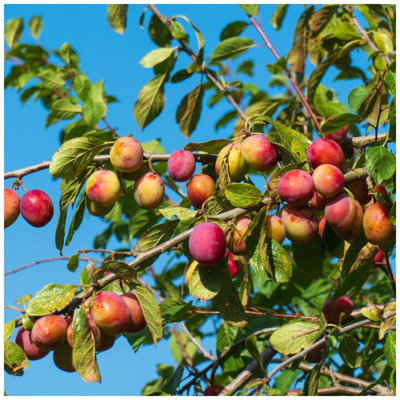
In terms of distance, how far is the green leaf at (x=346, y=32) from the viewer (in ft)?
8.02

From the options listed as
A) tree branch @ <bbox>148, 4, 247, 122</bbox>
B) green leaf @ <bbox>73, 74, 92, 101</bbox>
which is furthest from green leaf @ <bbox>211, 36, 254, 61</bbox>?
green leaf @ <bbox>73, 74, 92, 101</bbox>

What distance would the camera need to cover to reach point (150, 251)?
1.26 m

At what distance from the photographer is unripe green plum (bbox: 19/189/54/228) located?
55.1 inches

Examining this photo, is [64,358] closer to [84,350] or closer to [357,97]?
[84,350]

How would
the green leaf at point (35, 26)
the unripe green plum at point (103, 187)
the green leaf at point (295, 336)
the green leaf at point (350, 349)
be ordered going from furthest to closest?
the green leaf at point (35, 26)
the green leaf at point (350, 349)
the green leaf at point (295, 336)
the unripe green plum at point (103, 187)

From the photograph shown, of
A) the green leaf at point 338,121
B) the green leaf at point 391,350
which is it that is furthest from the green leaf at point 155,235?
the green leaf at point 391,350

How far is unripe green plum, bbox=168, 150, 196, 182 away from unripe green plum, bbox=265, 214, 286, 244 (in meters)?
0.24

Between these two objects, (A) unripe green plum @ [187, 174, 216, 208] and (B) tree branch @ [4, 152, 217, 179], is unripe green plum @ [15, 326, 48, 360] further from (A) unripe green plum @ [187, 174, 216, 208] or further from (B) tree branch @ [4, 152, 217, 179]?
(A) unripe green plum @ [187, 174, 216, 208]

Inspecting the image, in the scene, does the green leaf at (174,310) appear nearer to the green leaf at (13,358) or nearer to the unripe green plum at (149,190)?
the unripe green plum at (149,190)

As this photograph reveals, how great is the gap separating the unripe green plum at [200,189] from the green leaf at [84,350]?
0.40 m

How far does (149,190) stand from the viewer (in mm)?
1425

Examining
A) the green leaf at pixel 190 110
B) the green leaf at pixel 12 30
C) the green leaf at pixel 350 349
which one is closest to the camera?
the green leaf at pixel 350 349

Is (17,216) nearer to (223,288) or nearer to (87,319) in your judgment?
(87,319)

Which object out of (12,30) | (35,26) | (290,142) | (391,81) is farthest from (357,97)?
(35,26)
